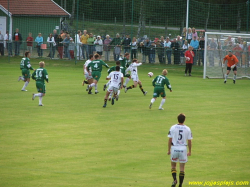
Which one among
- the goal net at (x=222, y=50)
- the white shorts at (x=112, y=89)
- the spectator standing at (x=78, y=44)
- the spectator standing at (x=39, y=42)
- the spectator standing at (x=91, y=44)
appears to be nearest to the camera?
the white shorts at (x=112, y=89)

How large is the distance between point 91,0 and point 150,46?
9811mm

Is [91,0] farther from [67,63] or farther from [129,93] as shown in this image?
[129,93]

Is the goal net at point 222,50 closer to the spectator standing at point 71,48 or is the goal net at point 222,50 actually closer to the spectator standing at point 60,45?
the spectator standing at point 71,48

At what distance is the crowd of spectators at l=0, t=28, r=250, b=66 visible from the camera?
34000mm

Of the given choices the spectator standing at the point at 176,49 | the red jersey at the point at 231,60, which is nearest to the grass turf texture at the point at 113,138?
the red jersey at the point at 231,60

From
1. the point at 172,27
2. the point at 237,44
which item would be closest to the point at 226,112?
the point at 237,44

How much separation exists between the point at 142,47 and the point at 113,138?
24.4m

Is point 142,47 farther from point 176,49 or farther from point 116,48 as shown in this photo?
point 176,49

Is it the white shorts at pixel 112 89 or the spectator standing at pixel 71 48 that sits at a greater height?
the spectator standing at pixel 71 48

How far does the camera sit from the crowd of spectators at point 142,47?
34.0m

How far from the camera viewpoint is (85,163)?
11.7m

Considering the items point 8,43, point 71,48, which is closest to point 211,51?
point 71,48

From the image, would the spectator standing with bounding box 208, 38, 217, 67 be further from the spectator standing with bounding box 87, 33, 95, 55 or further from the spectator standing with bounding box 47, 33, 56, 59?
the spectator standing with bounding box 47, 33, 56, 59

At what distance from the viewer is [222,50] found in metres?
33.8
